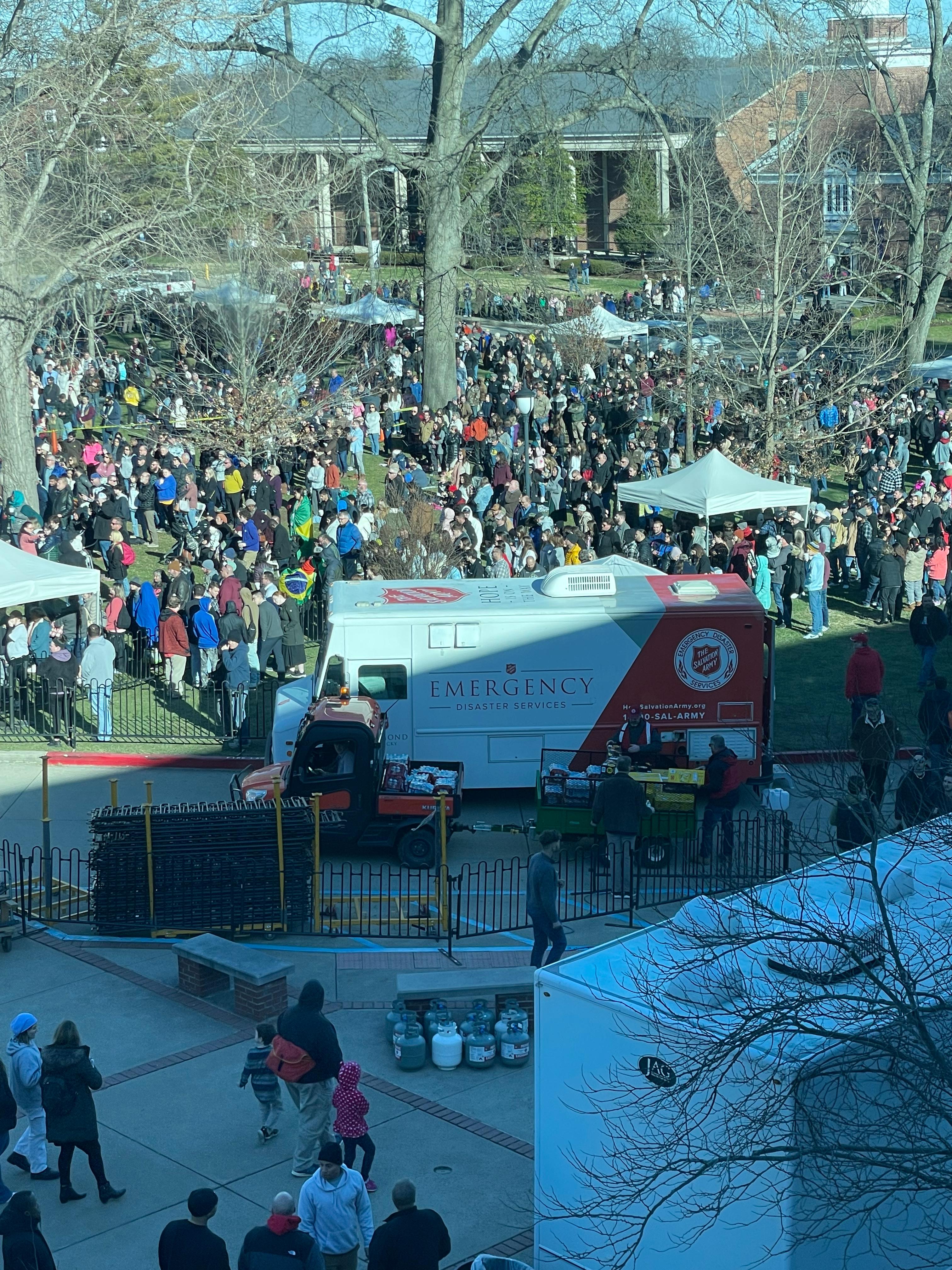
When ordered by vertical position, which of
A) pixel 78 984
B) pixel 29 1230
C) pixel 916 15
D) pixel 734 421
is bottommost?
pixel 78 984

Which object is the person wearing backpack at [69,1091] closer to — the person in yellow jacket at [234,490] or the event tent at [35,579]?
the event tent at [35,579]

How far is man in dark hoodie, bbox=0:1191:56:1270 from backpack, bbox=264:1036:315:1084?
2150 mm

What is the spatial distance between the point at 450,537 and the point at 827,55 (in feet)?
62.7

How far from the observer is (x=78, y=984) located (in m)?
13.9

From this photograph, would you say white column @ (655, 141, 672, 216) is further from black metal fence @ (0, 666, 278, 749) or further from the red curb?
the red curb

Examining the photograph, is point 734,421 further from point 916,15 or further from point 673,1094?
point 673,1094

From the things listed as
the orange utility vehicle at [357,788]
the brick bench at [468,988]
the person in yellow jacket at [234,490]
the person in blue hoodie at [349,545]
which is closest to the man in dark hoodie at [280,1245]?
the brick bench at [468,988]

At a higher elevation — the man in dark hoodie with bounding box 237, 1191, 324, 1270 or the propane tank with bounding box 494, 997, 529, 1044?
the man in dark hoodie with bounding box 237, 1191, 324, 1270

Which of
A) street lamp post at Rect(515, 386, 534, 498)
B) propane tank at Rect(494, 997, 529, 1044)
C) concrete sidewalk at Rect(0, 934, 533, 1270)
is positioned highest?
street lamp post at Rect(515, 386, 534, 498)

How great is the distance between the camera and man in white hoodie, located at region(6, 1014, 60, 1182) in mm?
10078

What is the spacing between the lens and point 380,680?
59.7 feet

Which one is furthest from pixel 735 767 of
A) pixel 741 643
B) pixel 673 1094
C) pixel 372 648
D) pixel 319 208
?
pixel 319 208

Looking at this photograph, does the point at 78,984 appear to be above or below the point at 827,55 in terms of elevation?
below

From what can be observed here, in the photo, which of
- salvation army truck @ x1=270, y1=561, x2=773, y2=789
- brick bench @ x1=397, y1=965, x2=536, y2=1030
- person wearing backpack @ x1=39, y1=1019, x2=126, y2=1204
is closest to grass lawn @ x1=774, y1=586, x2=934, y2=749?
salvation army truck @ x1=270, y1=561, x2=773, y2=789
